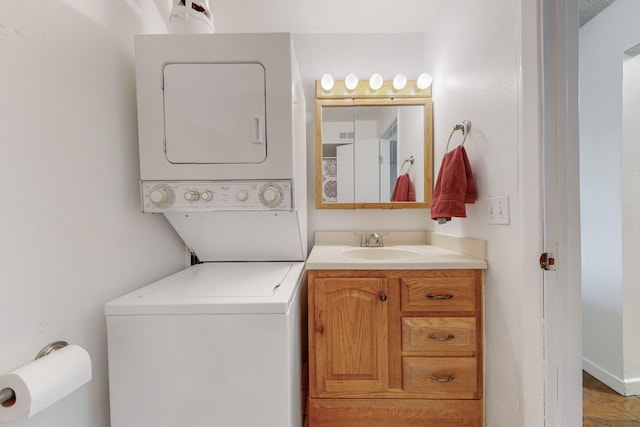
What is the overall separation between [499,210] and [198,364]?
1473mm

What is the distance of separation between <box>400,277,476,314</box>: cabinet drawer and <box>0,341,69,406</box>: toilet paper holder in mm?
1427

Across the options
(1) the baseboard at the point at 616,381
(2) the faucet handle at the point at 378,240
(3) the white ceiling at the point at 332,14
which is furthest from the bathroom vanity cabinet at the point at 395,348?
(3) the white ceiling at the point at 332,14

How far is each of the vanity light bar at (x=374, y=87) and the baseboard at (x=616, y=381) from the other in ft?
7.88

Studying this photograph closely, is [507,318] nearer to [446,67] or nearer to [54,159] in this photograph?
[446,67]

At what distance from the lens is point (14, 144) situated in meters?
0.76

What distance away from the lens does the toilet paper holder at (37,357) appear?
650 mm

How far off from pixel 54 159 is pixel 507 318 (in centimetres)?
194

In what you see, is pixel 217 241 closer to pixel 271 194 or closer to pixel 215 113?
pixel 271 194

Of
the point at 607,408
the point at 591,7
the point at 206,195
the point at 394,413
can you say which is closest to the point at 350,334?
the point at 394,413

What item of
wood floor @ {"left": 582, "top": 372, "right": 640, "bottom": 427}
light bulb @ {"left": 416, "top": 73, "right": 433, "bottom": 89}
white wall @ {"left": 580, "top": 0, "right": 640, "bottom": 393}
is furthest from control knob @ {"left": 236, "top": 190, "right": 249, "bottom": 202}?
white wall @ {"left": 580, "top": 0, "right": 640, "bottom": 393}

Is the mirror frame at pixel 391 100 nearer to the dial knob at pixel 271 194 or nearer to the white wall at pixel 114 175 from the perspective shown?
the white wall at pixel 114 175

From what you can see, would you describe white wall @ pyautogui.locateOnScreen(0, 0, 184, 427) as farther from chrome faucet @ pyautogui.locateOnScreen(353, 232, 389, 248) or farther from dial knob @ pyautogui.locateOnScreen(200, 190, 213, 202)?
chrome faucet @ pyautogui.locateOnScreen(353, 232, 389, 248)

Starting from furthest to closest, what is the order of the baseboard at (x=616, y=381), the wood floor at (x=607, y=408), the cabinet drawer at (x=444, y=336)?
1. the baseboard at (x=616, y=381)
2. the wood floor at (x=607, y=408)
3. the cabinet drawer at (x=444, y=336)

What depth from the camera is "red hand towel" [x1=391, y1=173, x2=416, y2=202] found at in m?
2.05
